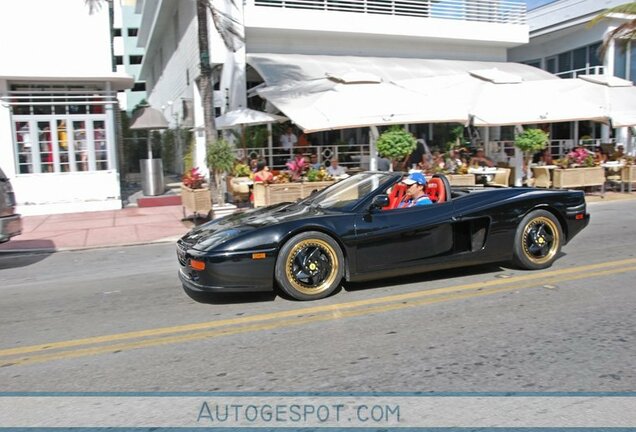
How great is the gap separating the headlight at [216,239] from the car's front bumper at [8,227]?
4034 mm

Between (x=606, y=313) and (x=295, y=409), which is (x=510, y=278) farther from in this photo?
(x=295, y=409)

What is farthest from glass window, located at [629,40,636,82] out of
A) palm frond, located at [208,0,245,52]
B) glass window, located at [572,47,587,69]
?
palm frond, located at [208,0,245,52]

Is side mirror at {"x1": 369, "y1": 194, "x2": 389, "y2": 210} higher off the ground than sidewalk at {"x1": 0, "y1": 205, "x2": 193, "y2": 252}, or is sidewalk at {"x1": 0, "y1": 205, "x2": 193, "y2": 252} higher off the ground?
side mirror at {"x1": 369, "y1": 194, "x2": 389, "y2": 210}

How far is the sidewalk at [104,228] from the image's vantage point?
10.4 meters

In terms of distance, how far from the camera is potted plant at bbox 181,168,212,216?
447 inches

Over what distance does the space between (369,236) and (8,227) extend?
5446 millimetres

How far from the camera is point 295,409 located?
132 inches

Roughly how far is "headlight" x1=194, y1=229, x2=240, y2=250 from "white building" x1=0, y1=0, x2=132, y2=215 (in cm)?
1034

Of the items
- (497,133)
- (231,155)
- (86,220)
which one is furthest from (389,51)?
(86,220)

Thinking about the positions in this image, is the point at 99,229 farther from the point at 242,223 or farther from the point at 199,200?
the point at 242,223

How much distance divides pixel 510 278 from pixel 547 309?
3.65 ft

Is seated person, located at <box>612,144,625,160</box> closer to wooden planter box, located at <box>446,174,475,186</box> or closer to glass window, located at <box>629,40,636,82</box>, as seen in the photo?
wooden planter box, located at <box>446,174,475,186</box>

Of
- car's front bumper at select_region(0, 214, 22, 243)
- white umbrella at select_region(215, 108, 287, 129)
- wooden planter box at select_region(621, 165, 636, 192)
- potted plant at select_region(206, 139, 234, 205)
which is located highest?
white umbrella at select_region(215, 108, 287, 129)

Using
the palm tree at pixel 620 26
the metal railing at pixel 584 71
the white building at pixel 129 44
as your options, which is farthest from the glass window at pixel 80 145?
the white building at pixel 129 44
